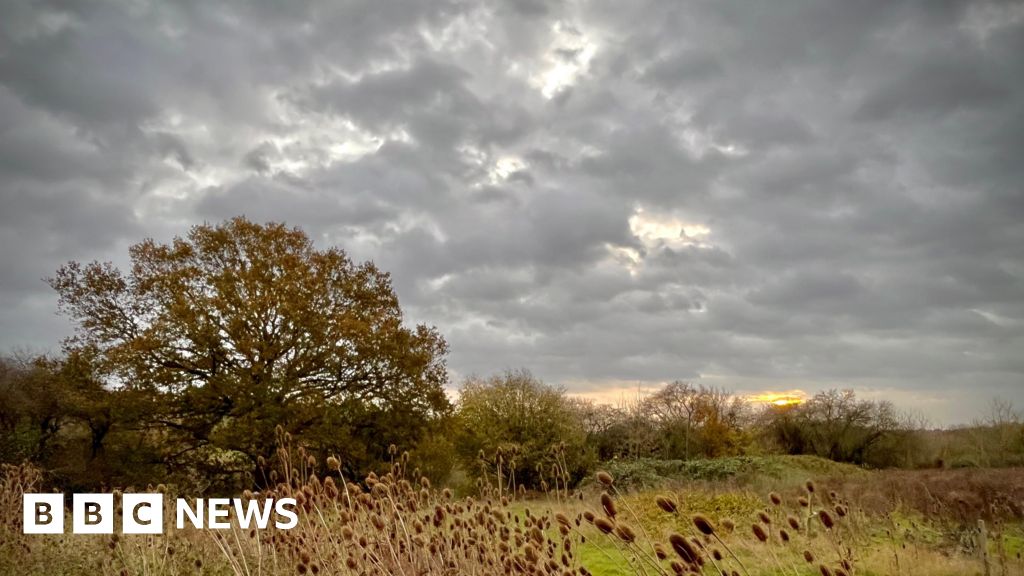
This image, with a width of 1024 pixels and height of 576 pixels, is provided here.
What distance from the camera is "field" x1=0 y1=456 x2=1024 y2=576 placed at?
3074mm

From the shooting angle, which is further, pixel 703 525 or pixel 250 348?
pixel 250 348

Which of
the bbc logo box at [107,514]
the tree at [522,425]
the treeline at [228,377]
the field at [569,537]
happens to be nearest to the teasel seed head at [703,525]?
the field at [569,537]

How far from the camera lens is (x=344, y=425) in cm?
1983

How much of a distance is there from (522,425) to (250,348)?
1097cm

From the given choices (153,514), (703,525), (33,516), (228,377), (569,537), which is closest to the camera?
(703,525)

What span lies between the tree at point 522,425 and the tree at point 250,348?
5.32 m

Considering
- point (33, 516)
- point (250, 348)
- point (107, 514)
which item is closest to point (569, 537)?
point (107, 514)

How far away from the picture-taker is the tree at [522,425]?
26.0 metres

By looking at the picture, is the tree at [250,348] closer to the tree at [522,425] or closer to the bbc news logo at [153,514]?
the tree at [522,425]

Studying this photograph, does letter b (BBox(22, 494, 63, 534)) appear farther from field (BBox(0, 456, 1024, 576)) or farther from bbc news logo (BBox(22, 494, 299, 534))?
field (BBox(0, 456, 1024, 576))

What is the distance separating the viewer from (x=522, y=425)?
2641 cm

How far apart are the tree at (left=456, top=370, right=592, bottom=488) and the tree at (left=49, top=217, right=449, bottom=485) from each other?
5325mm

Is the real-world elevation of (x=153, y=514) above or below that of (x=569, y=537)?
above

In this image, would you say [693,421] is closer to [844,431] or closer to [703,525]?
[844,431]
